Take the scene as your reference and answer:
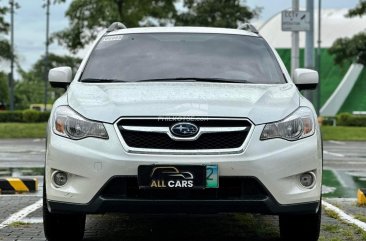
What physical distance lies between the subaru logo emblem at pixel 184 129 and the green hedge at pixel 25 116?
1227 inches

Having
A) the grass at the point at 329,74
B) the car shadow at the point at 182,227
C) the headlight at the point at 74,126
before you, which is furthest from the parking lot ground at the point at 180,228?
the grass at the point at 329,74

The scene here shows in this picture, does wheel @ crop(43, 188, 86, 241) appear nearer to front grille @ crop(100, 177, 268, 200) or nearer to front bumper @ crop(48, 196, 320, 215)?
front bumper @ crop(48, 196, 320, 215)

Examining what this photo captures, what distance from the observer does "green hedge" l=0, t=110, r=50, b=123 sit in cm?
3522

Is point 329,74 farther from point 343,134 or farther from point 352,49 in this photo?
point 343,134

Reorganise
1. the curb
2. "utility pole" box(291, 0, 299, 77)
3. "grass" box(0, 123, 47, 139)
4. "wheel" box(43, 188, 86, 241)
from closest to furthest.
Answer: "wheel" box(43, 188, 86, 241) → the curb → "utility pole" box(291, 0, 299, 77) → "grass" box(0, 123, 47, 139)

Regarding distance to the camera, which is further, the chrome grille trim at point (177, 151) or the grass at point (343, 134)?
the grass at point (343, 134)

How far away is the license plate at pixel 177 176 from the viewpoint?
14.5 feet

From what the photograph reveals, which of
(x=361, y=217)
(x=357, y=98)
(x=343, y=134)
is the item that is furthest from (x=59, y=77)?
(x=357, y=98)

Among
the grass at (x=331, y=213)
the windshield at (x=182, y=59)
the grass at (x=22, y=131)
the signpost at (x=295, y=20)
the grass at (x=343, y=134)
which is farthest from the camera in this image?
the grass at (x=22, y=131)

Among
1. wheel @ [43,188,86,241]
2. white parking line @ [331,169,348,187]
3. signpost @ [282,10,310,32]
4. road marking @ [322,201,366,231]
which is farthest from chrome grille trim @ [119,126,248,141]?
signpost @ [282,10,310,32]

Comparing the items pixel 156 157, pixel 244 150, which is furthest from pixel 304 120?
pixel 156 157

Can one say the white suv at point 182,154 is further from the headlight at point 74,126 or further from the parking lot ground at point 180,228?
the parking lot ground at point 180,228

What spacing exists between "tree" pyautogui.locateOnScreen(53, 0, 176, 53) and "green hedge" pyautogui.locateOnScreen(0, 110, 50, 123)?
4.27 metres

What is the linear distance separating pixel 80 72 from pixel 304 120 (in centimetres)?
193
